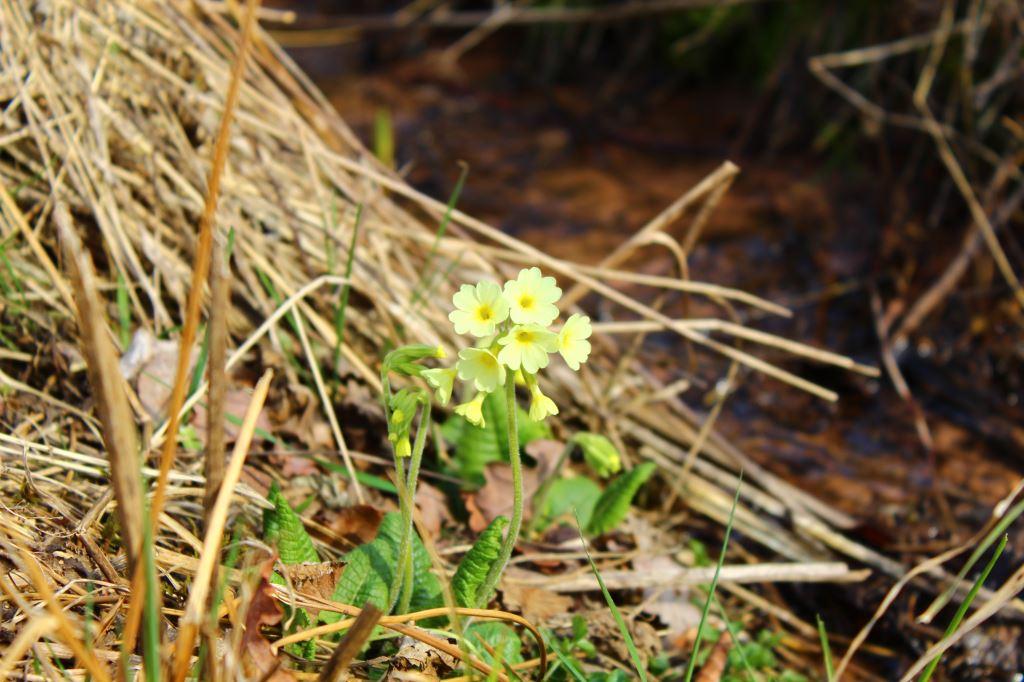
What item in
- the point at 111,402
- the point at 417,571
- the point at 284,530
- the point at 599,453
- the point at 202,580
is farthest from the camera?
the point at 599,453

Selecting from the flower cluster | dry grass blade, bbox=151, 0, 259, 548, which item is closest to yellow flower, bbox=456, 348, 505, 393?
the flower cluster

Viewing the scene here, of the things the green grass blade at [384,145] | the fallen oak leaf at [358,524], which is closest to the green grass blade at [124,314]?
the fallen oak leaf at [358,524]

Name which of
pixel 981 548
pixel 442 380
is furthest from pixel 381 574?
pixel 981 548

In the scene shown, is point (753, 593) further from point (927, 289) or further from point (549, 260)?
point (927, 289)

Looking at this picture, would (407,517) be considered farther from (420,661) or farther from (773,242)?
(773,242)

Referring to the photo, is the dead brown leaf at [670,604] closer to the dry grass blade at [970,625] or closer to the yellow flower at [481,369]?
the dry grass blade at [970,625]

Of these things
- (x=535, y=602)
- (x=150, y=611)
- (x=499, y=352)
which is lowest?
(x=535, y=602)
